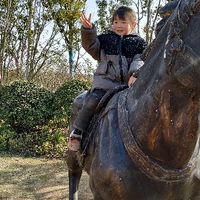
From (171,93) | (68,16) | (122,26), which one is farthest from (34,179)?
(68,16)

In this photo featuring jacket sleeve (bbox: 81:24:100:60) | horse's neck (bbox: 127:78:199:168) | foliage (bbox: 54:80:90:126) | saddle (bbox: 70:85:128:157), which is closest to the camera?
horse's neck (bbox: 127:78:199:168)

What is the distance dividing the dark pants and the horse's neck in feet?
2.87

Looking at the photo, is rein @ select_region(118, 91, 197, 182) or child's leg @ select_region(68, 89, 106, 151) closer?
rein @ select_region(118, 91, 197, 182)

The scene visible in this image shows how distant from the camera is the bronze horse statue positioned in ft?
4.97

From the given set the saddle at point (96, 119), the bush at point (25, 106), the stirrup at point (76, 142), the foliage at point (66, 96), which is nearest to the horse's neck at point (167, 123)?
the saddle at point (96, 119)

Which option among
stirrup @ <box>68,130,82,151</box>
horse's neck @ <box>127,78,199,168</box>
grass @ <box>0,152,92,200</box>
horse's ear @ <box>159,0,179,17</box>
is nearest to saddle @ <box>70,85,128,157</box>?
stirrup @ <box>68,130,82,151</box>

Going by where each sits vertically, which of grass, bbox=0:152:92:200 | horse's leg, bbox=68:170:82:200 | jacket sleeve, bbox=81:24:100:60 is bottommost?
grass, bbox=0:152:92:200

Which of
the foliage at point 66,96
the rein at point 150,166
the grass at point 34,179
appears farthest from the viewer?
the foliage at point 66,96

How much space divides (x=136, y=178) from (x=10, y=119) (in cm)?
659

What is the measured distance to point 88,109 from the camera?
286cm

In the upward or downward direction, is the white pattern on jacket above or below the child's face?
below

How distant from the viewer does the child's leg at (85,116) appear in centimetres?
285

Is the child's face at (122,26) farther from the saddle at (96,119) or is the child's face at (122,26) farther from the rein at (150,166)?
the rein at (150,166)

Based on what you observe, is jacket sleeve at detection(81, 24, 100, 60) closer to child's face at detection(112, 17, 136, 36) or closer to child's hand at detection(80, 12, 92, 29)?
child's hand at detection(80, 12, 92, 29)
